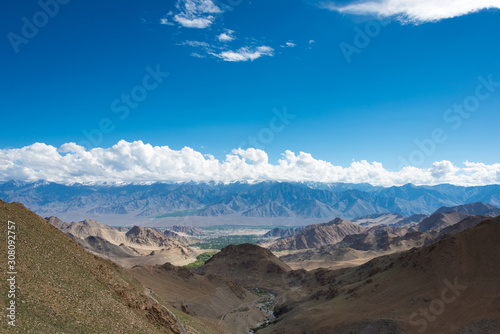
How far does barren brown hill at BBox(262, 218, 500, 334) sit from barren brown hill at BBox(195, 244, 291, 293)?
59009 mm

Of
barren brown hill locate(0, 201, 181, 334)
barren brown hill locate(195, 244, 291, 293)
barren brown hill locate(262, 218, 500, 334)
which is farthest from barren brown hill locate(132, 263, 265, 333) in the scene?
barren brown hill locate(0, 201, 181, 334)

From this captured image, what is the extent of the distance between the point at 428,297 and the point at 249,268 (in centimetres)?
9895

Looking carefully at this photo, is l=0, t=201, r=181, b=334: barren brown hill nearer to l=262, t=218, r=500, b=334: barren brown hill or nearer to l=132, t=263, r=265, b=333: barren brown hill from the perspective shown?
l=132, t=263, r=265, b=333: barren brown hill

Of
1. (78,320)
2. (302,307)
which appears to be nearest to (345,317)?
(302,307)

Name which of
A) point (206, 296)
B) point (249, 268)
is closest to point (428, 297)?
point (206, 296)

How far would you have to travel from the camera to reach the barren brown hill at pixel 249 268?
13062 centimetres

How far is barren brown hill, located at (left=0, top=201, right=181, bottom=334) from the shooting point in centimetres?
3019

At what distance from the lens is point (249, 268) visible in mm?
143375

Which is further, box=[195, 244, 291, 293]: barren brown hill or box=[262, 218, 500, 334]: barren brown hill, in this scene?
box=[195, 244, 291, 293]: barren brown hill

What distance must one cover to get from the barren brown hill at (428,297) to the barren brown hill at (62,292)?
96.7 feet

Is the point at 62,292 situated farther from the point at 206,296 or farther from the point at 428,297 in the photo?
the point at 206,296

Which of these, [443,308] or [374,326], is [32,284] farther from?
[443,308]

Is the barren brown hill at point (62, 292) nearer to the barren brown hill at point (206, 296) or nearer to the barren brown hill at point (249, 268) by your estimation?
the barren brown hill at point (206, 296)

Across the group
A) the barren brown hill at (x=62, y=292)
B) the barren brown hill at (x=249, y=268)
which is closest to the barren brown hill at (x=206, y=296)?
the barren brown hill at (x=249, y=268)
